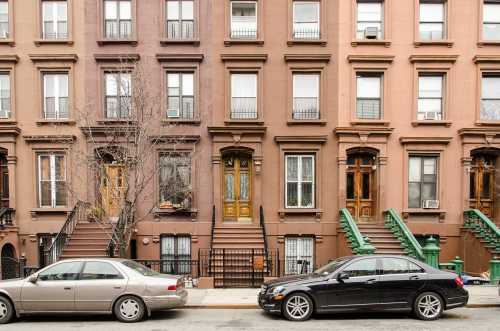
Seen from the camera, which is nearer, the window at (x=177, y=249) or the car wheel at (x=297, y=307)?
the car wheel at (x=297, y=307)

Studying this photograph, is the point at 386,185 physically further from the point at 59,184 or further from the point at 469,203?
the point at 59,184

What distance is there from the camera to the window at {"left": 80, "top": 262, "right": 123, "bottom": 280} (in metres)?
8.20

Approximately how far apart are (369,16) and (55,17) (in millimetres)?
13155

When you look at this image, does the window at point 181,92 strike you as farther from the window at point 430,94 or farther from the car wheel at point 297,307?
the window at point 430,94

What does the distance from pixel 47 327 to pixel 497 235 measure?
1422 cm

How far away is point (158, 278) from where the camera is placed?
836 cm

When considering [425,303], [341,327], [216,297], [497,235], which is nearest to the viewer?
[341,327]

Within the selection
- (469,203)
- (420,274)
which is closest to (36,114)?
(420,274)

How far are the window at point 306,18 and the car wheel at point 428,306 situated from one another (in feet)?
35.8

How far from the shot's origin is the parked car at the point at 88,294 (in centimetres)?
803

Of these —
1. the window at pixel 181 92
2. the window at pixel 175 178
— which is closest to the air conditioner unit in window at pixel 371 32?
the window at pixel 181 92

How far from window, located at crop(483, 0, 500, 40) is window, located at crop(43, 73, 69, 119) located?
58.0ft

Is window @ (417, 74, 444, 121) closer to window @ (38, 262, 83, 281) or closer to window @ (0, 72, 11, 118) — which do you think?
window @ (38, 262, 83, 281)

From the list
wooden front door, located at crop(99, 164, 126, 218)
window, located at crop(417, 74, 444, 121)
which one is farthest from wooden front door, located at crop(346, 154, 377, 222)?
wooden front door, located at crop(99, 164, 126, 218)
